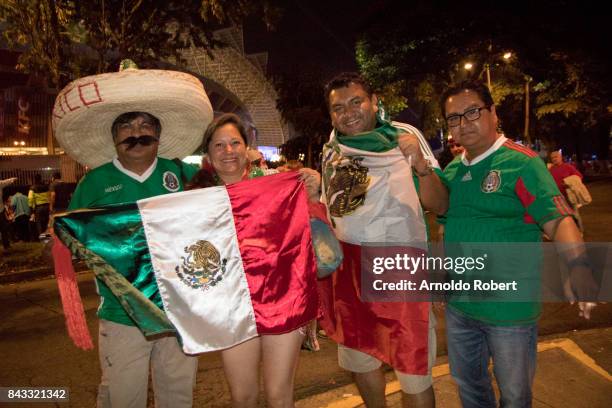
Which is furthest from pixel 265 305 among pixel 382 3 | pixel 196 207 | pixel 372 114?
pixel 382 3

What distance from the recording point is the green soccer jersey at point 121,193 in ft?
8.44

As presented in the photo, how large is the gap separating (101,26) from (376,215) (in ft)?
26.8

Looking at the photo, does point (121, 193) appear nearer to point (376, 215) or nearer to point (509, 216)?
point (376, 215)

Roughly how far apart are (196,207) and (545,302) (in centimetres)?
534

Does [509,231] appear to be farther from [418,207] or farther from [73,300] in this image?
[73,300]

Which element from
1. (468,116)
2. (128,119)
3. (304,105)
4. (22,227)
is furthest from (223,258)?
(304,105)

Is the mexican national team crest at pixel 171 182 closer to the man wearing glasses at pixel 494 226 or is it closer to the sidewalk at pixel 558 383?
the man wearing glasses at pixel 494 226

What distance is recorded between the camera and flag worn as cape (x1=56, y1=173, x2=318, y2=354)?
2.54m

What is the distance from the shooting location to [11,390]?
426cm

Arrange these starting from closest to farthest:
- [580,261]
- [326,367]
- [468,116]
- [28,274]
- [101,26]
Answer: [580,261]
[468,116]
[326,367]
[101,26]
[28,274]

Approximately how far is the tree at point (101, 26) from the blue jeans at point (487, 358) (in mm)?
7841

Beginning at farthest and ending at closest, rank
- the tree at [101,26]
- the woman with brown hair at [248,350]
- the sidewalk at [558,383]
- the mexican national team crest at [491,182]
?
the tree at [101,26]
the sidewalk at [558,383]
the woman with brown hair at [248,350]
the mexican national team crest at [491,182]

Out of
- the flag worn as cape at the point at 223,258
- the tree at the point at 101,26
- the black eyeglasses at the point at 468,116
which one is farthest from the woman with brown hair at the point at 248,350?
the tree at the point at 101,26

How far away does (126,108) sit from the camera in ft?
9.36
